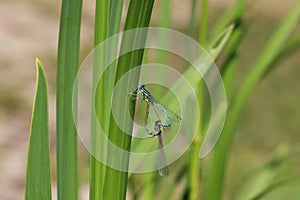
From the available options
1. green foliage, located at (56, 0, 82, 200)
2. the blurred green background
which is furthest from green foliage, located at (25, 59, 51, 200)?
the blurred green background

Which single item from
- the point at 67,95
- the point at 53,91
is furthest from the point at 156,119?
the point at 53,91

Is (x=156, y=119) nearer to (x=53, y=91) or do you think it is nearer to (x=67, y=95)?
(x=67, y=95)

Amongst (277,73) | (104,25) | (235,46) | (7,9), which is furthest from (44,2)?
(104,25)

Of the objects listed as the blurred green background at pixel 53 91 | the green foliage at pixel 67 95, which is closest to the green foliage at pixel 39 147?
the green foliage at pixel 67 95

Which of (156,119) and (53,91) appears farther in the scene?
(53,91)

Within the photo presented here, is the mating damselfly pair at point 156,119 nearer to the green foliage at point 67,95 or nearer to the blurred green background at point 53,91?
the green foliage at point 67,95

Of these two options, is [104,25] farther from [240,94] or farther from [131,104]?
[240,94]
